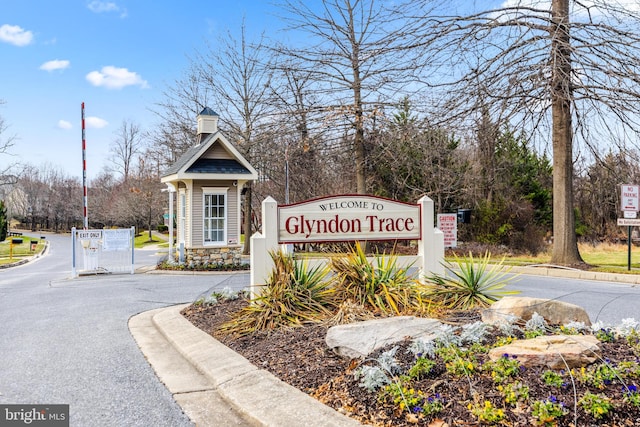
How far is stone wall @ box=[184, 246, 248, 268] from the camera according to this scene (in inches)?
653

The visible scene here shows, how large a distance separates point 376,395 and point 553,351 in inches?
54.5

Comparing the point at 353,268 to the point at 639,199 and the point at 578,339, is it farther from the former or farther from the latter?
the point at 639,199

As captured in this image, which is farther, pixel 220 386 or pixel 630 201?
pixel 630 201

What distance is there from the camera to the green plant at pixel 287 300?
598cm

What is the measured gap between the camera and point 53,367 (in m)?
5.31

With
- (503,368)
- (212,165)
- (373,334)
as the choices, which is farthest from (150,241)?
(503,368)

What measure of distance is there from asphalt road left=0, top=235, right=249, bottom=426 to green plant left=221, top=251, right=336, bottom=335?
1.30m

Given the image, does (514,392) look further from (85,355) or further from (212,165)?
(212,165)

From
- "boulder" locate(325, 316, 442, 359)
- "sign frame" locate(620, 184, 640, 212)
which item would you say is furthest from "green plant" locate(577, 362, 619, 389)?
"sign frame" locate(620, 184, 640, 212)

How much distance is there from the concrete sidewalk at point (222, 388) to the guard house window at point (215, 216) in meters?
10.5

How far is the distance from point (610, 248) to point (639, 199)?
14577 mm

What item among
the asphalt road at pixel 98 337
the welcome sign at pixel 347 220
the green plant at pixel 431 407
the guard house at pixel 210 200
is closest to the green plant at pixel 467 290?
the welcome sign at pixel 347 220

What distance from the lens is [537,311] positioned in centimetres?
502

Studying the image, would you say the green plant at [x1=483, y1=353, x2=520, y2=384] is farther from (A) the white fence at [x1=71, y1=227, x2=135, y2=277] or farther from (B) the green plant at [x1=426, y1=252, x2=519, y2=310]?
(A) the white fence at [x1=71, y1=227, x2=135, y2=277]
